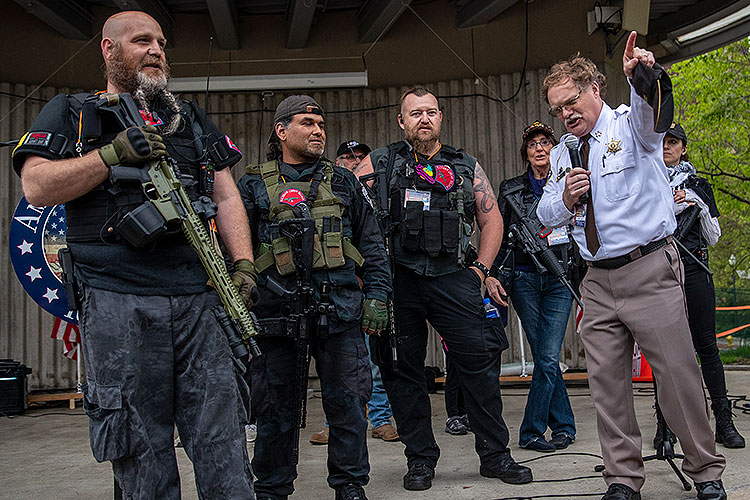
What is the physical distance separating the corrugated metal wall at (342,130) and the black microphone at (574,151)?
4899 millimetres

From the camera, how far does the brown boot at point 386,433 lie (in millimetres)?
5750

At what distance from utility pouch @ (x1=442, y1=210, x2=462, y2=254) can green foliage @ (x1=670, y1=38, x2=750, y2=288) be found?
16.2 m

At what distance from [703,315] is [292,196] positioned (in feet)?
9.74

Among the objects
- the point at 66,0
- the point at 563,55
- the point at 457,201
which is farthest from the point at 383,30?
the point at 457,201

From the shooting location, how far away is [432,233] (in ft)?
14.4

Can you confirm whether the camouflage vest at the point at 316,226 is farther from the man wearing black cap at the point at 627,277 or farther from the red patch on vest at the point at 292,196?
the man wearing black cap at the point at 627,277

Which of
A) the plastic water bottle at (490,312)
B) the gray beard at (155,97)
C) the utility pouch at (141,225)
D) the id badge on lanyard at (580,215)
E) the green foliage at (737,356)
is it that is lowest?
the green foliage at (737,356)

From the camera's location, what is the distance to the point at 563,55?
845cm

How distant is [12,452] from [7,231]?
3339mm

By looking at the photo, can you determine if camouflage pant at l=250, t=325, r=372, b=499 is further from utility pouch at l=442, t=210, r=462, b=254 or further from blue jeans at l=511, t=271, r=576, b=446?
blue jeans at l=511, t=271, r=576, b=446

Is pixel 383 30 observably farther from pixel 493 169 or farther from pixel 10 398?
pixel 10 398

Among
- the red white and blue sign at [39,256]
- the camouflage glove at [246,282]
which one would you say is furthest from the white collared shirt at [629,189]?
the red white and blue sign at [39,256]

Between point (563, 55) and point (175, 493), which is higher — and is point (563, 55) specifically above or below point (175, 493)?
above

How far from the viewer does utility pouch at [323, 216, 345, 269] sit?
3951 mm
